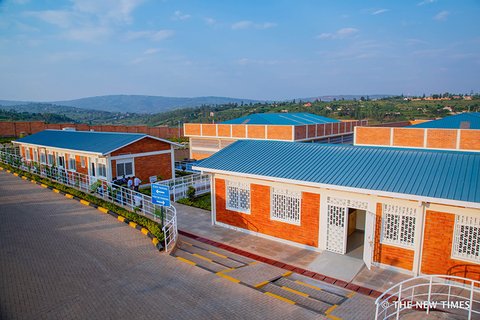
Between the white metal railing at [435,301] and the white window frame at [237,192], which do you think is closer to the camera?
the white metal railing at [435,301]

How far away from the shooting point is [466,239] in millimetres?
9383

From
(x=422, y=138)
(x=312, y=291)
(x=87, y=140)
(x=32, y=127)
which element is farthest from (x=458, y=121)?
(x=32, y=127)

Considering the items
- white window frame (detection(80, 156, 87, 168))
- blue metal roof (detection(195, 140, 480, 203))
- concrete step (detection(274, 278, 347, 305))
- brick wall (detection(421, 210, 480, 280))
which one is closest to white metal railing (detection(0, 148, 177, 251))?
white window frame (detection(80, 156, 87, 168))

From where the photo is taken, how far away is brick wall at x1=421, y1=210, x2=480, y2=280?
9.57 meters

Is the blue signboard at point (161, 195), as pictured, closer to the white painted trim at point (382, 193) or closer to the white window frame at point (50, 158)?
the white painted trim at point (382, 193)

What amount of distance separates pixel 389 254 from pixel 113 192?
570 inches

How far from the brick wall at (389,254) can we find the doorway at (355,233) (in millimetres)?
888

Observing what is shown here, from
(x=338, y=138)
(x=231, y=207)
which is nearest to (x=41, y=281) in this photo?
(x=231, y=207)

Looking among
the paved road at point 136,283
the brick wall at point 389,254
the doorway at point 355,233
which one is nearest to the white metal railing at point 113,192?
the paved road at point 136,283

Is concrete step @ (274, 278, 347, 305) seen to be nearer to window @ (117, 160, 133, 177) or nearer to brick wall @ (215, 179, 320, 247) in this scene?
brick wall @ (215, 179, 320, 247)

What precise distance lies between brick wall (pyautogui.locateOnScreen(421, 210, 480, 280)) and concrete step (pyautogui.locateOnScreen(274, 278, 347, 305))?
9.98 feet

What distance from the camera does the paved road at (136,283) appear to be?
8352mm

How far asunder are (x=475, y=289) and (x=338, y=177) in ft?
16.2

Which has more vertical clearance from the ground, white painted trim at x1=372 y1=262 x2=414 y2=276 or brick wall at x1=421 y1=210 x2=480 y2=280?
brick wall at x1=421 y1=210 x2=480 y2=280
